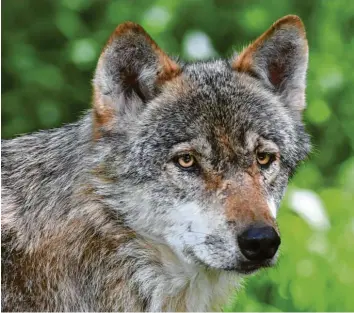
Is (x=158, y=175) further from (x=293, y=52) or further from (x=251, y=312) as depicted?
(x=251, y=312)

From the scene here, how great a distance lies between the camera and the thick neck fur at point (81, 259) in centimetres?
537

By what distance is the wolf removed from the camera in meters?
5.21

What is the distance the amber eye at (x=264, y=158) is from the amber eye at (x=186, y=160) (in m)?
0.41

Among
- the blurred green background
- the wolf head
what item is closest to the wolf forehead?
the wolf head

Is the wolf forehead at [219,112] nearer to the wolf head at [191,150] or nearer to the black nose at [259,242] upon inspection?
the wolf head at [191,150]

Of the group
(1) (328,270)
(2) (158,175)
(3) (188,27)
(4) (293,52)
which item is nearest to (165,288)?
(2) (158,175)

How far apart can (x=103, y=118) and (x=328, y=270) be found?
3003 millimetres

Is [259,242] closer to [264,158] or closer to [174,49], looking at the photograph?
[264,158]

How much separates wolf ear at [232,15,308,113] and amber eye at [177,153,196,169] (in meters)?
0.80

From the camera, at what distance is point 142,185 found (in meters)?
5.27

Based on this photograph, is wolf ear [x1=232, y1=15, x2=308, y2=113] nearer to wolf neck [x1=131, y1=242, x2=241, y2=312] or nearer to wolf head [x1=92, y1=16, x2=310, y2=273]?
wolf head [x1=92, y1=16, x2=310, y2=273]

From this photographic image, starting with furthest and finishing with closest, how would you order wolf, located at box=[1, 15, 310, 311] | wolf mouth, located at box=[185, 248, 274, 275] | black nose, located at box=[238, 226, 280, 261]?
wolf, located at box=[1, 15, 310, 311]
wolf mouth, located at box=[185, 248, 274, 275]
black nose, located at box=[238, 226, 280, 261]

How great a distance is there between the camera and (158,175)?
525 cm

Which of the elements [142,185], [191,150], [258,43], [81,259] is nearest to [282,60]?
[258,43]
